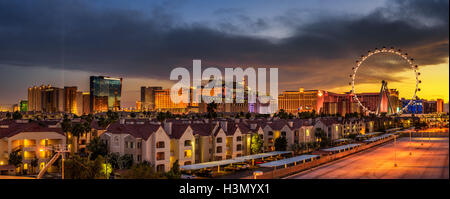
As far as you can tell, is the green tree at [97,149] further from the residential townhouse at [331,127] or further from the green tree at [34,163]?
the residential townhouse at [331,127]

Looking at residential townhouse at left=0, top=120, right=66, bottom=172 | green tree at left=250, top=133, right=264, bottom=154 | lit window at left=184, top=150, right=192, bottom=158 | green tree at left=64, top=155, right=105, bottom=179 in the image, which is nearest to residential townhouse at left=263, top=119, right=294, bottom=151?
green tree at left=250, top=133, right=264, bottom=154

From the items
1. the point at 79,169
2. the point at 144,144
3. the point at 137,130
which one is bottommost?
the point at 79,169

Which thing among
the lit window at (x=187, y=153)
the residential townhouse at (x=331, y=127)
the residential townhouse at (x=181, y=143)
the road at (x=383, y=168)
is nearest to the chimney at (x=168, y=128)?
the residential townhouse at (x=181, y=143)

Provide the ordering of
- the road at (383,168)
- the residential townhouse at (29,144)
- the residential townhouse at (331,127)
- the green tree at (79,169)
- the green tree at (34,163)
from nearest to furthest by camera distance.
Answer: the green tree at (79,169)
the green tree at (34,163)
the road at (383,168)
the residential townhouse at (29,144)
the residential townhouse at (331,127)

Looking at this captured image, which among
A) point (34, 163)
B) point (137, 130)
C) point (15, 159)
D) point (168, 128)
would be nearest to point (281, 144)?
point (168, 128)

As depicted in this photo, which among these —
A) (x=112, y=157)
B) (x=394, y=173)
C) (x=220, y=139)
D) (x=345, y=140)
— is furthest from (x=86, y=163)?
(x=345, y=140)

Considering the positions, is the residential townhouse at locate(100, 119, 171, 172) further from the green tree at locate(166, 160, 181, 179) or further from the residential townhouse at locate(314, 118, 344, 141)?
the residential townhouse at locate(314, 118, 344, 141)

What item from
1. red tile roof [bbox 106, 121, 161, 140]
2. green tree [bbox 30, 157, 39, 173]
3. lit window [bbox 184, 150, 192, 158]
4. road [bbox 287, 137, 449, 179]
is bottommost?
road [bbox 287, 137, 449, 179]

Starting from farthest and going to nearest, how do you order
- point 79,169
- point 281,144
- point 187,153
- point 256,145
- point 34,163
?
point 281,144 → point 256,145 → point 187,153 → point 34,163 → point 79,169

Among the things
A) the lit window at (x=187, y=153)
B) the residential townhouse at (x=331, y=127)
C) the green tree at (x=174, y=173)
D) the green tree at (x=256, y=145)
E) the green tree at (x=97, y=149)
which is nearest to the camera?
the green tree at (x=174, y=173)

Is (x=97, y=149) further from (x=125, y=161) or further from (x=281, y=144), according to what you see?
(x=281, y=144)

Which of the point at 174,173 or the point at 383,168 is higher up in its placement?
the point at 174,173
